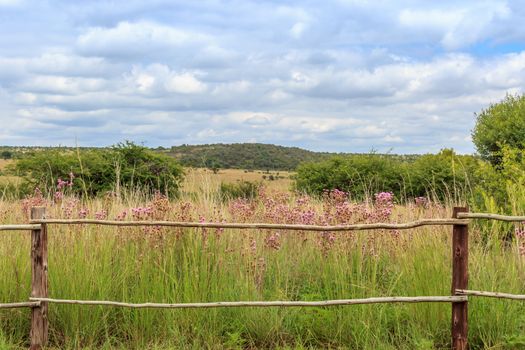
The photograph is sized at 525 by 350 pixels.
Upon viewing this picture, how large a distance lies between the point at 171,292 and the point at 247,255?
0.88 metres

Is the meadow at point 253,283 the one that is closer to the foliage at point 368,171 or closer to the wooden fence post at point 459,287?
the wooden fence post at point 459,287

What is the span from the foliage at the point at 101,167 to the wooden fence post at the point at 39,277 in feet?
34.9

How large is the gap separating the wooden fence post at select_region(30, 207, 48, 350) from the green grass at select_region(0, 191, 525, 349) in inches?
9.3

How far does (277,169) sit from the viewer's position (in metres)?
40.5

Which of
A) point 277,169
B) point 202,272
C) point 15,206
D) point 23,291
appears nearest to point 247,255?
point 202,272

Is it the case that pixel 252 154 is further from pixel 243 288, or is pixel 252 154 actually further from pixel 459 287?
pixel 459 287

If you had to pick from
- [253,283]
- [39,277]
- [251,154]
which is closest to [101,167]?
[39,277]

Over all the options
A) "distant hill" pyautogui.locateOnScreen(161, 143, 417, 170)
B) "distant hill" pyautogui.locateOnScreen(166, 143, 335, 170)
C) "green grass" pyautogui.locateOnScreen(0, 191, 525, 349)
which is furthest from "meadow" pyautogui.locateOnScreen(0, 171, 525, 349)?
"distant hill" pyautogui.locateOnScreen(161, 143, 417, 170)

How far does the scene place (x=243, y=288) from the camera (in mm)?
5781

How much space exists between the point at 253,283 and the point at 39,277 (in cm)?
201

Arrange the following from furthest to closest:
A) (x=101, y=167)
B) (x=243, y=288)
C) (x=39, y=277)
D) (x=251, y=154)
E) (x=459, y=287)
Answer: (x=251, y=154), (x=101, y=167), (x=243, y=288), (x=39, y=277), (x=459, y=287)

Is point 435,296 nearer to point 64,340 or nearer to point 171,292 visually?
point 171,292

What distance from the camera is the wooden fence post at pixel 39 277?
5.49m

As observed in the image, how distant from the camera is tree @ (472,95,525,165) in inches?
785
